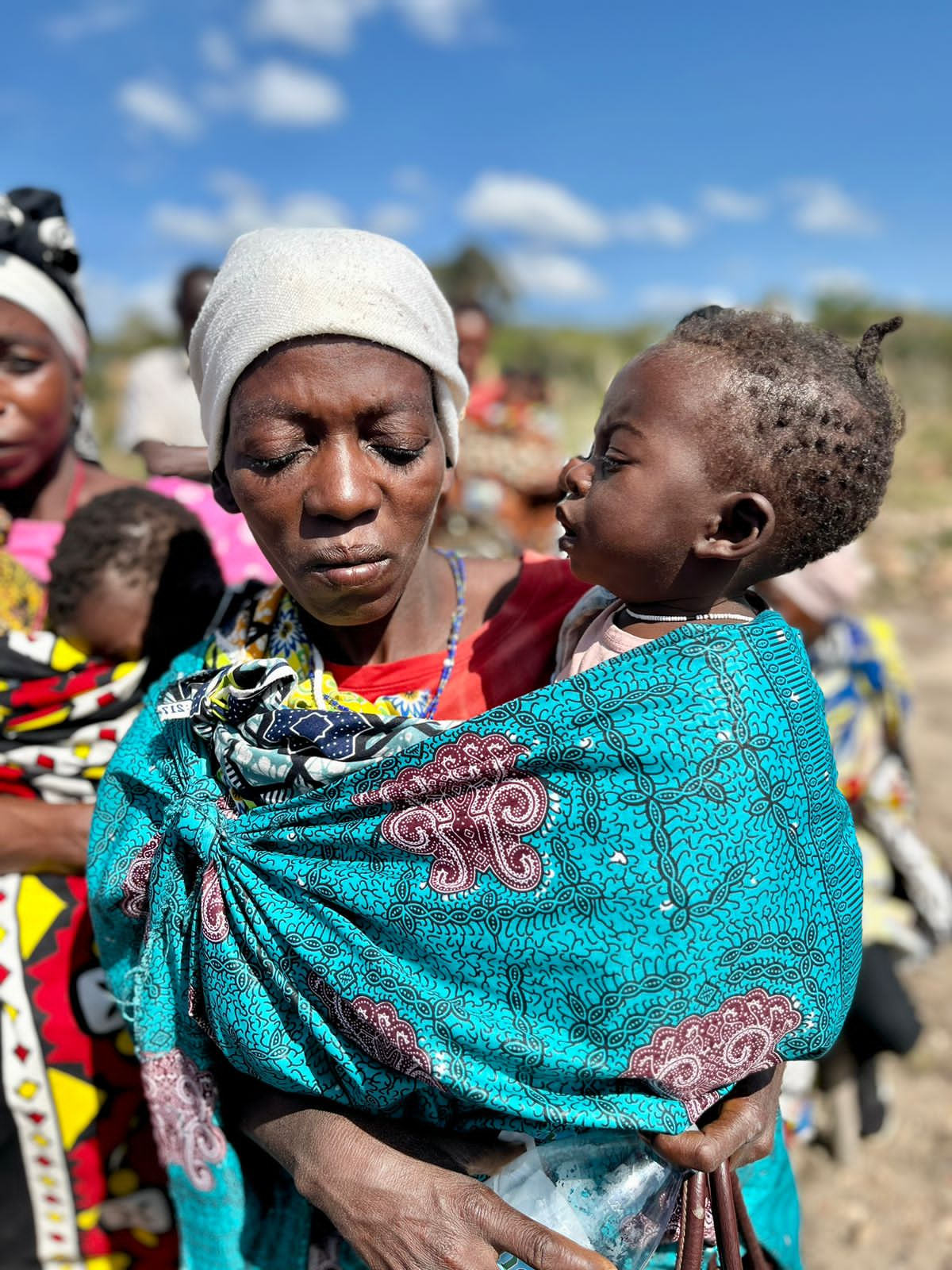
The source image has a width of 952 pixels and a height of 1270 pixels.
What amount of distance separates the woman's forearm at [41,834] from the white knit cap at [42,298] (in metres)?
1.09

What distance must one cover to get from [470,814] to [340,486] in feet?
1.64

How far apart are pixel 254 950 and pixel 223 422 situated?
0.81 metres

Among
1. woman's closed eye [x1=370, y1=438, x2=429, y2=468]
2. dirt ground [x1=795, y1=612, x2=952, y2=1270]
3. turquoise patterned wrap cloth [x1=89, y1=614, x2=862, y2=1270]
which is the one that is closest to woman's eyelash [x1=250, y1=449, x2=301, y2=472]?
woman's closed eye [x1=370, y1=438, x2=429, y2=468]

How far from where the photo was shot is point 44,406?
224 centimetres

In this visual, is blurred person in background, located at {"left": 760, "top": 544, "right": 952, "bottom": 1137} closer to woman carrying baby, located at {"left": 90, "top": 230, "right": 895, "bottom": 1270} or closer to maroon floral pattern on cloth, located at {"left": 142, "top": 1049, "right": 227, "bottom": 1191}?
woman carrying baby, located at {"left": 90, "top": 230, "right": 895, "bottom": 1270}

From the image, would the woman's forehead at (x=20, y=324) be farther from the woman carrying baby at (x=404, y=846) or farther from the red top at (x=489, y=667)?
the red top at (x=489, y=667)

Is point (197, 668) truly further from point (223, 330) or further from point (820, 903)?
point (820, 903)

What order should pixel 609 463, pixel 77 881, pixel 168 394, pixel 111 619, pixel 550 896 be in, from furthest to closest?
pixel 168 394
pixel 77 881
pixel 111 619
pixel 609 463
pixel 550 896

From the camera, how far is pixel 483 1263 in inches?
52.2

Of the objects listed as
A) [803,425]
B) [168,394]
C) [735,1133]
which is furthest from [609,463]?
[168,394]

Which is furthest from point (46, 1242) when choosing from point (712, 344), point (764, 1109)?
point (712, 344)

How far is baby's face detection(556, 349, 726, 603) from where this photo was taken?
1379mm

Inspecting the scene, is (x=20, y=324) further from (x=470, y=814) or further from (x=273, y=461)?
(x=470, y=814)

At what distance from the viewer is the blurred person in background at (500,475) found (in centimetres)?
419
